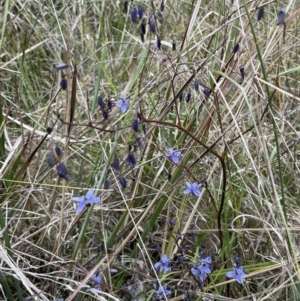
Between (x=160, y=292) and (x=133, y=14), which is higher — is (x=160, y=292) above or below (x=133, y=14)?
below

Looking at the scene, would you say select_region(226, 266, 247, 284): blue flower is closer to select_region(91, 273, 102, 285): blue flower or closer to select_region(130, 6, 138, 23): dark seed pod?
select_region(91, 273, 102, 285): blue flower

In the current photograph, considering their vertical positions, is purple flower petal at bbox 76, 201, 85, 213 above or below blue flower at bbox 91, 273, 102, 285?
above

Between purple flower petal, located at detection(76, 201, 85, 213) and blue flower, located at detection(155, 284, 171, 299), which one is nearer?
purple flower petal, located at detection(76, 201, 85, 213)

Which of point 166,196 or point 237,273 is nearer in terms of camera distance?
point 237,273

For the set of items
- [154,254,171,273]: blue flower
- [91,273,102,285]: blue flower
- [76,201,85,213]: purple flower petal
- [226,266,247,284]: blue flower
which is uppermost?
[76,201,85,213]: purple flower petal

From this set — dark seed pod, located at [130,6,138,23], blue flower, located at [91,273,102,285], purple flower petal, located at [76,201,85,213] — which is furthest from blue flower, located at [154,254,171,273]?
dark seed pod, located at [130,6,138,23]

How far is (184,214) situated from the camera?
136 centimetres

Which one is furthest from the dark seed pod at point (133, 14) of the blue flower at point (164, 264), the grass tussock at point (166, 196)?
the blue flower at point (164, 264)

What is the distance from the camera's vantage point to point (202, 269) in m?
1.14

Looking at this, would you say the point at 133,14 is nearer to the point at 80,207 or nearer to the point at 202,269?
the point at 80,207

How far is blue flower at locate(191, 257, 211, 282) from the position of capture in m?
1.14

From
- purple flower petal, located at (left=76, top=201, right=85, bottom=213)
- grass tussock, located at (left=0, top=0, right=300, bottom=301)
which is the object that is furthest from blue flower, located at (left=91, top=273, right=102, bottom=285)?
purple flower petal, located at (left=76, top=201, right=85, bottom=213)

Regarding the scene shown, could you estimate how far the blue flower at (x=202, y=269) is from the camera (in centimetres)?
114

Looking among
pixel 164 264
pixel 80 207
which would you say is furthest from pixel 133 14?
pixel 164 264
